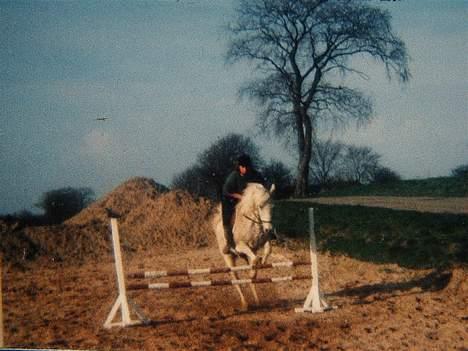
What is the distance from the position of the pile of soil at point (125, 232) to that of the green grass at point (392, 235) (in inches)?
134

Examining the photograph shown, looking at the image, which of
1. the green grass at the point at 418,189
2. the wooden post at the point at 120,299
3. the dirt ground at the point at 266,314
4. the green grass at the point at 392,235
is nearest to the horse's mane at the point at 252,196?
the dirt ground at the point at 266,314

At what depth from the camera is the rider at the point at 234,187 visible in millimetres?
9695

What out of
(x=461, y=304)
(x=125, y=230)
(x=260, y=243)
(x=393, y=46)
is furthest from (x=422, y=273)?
(x=393, y=46)

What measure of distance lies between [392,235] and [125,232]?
34.3 feet

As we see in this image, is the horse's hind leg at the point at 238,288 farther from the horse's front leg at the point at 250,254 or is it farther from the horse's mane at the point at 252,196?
the horse's mane at the point at 252,196

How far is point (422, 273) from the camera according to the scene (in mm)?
12102

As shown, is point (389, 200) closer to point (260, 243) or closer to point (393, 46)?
point (393, 46)

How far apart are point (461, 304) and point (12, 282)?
1042 cm

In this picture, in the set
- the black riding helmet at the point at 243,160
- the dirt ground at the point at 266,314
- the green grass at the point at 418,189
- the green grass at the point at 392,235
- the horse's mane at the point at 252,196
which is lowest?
the dirt ground at the point at 266,314

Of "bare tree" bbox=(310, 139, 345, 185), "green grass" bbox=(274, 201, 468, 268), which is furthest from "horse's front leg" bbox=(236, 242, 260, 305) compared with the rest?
"bare tree" bbox=(310, 139, 345, 185)

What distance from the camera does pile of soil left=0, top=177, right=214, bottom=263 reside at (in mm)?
19031

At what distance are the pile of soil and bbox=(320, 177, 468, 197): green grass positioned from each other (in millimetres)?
8299

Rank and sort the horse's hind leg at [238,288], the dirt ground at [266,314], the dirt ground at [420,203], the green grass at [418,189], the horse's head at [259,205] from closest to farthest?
the dirt ground at [266,314]
the horse's head at [259,205]
the horse's hind leg at [238,288]
the dirt ground at [420,203]
the green grass at [418,189]

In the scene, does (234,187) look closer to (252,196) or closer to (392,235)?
(252,196)
